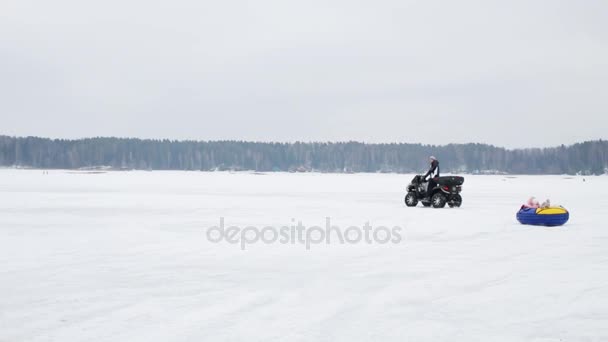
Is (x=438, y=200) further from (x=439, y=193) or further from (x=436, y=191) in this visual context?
(x=436, y=191)

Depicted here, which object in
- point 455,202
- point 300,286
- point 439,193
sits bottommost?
point 300,286

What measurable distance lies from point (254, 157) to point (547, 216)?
182634mm

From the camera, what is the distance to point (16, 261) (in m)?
9.57

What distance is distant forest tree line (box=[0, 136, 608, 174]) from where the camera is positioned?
584ft

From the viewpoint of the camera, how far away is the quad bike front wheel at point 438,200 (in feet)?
72.7

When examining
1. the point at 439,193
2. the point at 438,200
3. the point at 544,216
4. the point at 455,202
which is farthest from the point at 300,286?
the point at 455,202

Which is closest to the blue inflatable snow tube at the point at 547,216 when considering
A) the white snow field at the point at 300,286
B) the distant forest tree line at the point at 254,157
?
the white snow field at the point at 300,286

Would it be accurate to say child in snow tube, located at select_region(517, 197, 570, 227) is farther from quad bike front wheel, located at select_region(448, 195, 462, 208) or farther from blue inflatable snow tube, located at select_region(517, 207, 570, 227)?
quad bike front wheel, located at select_region(448, 195, 462, 208)

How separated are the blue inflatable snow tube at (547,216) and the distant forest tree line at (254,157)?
548ft

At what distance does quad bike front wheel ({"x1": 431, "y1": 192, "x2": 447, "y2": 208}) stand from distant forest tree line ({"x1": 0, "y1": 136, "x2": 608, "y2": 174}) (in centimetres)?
16130

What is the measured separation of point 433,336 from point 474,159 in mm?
189587

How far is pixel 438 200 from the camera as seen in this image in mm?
22266

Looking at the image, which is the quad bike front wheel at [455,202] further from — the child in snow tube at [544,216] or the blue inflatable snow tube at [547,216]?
the blue inflatable snow tube at [547,216]

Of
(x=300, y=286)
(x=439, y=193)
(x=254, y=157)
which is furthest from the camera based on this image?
(x=254, y=157)
